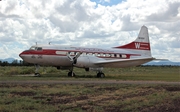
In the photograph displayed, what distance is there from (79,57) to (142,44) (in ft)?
35.6

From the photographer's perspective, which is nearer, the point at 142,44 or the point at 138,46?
the point at 138,46

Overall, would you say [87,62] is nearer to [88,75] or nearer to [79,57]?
[79,57]

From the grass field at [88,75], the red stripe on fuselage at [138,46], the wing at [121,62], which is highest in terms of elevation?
the red stripe on fuselage at [138,46]

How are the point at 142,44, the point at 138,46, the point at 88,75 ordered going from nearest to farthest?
the point at 88,75, the point at 138,46, the point at 142,44

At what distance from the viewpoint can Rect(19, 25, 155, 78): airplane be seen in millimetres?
30953

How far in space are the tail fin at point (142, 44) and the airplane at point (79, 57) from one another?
1359 millimetres

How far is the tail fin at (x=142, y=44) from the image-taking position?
37688 millimetres

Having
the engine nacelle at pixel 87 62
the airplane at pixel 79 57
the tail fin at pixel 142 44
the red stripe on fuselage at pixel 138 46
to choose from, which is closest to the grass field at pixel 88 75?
the engine nacelle at pixel 87 62

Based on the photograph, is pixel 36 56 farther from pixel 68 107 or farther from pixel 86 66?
pixel 68 107

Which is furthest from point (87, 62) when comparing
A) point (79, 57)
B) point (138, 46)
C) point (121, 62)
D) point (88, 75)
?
point (138, 46)

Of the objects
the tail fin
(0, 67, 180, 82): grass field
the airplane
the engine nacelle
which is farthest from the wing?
the tail fin

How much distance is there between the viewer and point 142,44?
3816cm

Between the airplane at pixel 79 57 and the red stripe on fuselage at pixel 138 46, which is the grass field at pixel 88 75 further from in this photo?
the red stripe on fuselage at pixel 138 46

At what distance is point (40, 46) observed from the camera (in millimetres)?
31344
